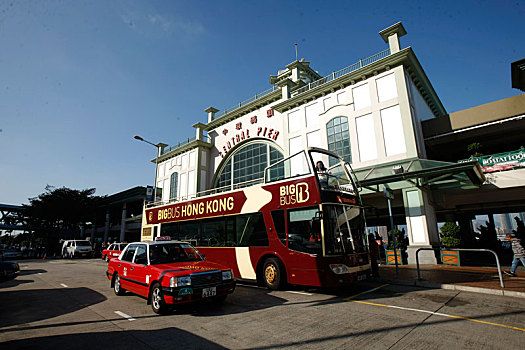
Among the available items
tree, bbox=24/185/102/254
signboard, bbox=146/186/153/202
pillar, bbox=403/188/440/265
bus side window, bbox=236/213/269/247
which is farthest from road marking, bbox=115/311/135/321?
tree, bbox=24/185/102/254

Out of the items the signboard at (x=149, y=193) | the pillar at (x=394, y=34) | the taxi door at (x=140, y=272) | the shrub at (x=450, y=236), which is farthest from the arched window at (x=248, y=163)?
the taxi door at (x=140, y=272)

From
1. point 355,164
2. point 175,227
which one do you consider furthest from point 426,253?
point 175,227

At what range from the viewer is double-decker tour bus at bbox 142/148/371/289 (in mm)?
7309

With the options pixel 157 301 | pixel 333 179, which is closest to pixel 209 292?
pixel 157 301

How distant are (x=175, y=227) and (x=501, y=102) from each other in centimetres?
2039

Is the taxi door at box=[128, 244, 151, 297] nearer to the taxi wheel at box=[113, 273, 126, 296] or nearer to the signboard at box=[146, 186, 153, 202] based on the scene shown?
the taxi wheel at box=[113, 273, 126, 296]

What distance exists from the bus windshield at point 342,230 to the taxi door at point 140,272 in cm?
466

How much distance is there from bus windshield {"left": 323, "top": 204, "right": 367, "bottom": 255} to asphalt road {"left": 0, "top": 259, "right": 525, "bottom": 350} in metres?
1.31

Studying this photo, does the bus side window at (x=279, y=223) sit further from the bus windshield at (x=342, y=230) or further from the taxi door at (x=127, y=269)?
the taxi door at (x=127, y=269)

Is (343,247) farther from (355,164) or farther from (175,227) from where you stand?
Result: (355,164)

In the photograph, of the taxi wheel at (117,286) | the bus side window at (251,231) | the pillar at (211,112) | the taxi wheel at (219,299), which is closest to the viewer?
the taxi wheel at (219,299)

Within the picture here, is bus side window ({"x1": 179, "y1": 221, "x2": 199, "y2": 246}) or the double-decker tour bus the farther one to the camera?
bus side window ({"x1": 179, "y1": 221, "x2": 199, "y2": 246})

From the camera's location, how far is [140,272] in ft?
22.0

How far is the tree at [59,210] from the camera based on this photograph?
4138 cm
